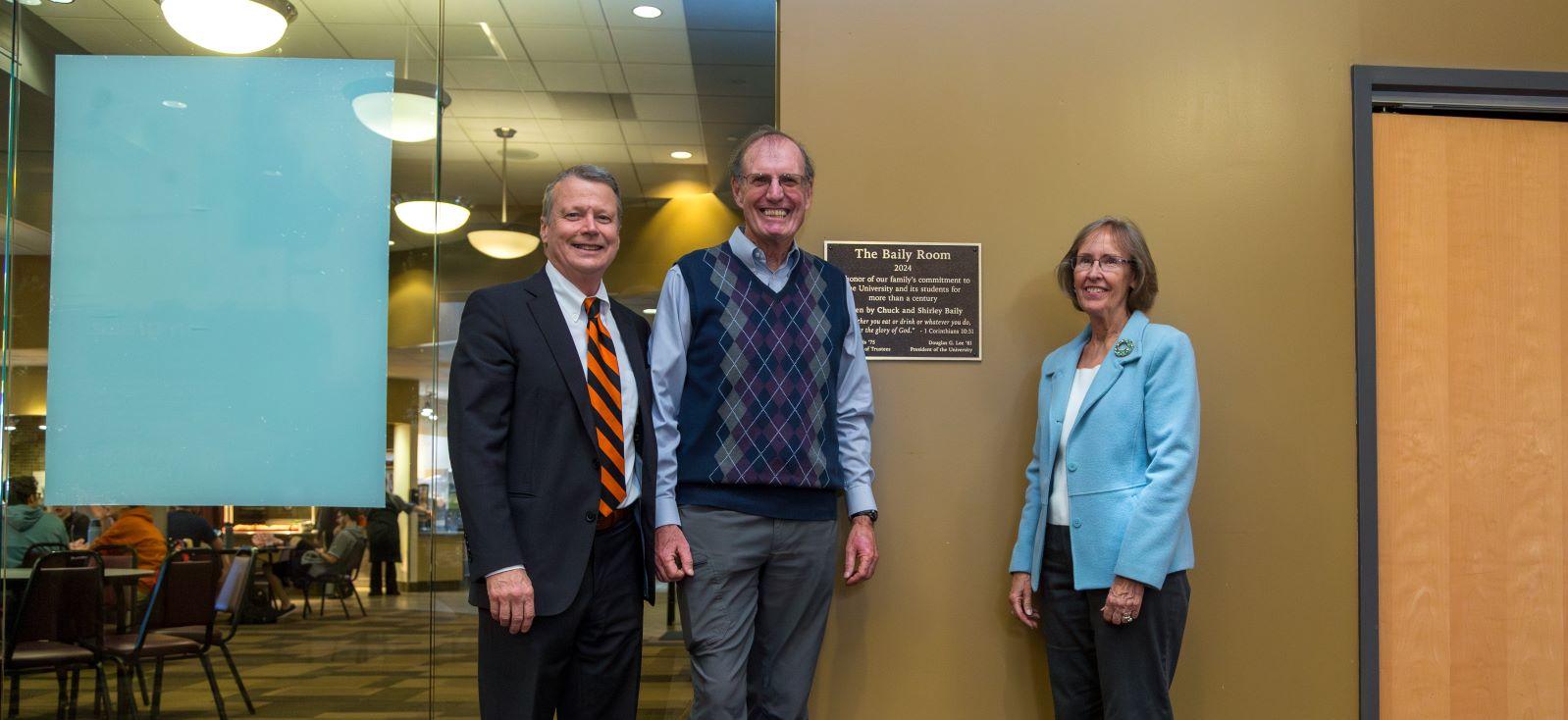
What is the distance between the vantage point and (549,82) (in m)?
3.55

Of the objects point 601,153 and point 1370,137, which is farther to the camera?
point 601,153

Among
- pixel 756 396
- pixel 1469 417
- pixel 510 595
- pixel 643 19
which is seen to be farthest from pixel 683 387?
pixel 1469 417

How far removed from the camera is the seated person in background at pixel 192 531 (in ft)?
9.77

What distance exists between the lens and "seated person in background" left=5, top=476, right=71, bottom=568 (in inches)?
117

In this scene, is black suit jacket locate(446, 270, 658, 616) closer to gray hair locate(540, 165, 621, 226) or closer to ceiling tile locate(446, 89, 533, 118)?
gray hair locate(540, 165, 621, 226)

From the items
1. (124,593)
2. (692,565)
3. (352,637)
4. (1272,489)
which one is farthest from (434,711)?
(1272,489)

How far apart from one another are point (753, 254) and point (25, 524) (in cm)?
213

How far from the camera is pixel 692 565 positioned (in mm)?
2590

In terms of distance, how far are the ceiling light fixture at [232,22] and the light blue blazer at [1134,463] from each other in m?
2.49

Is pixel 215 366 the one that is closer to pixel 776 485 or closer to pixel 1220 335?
pixel 776 485

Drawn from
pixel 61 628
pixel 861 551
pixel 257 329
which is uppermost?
pixel 257 329

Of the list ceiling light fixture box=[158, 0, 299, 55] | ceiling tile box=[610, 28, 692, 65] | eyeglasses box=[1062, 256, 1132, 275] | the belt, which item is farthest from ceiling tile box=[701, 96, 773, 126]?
the belt

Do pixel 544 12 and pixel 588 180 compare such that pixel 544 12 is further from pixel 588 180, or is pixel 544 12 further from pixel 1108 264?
pixel 1108 264

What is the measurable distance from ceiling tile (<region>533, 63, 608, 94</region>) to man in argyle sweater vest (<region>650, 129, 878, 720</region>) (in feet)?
3.13
